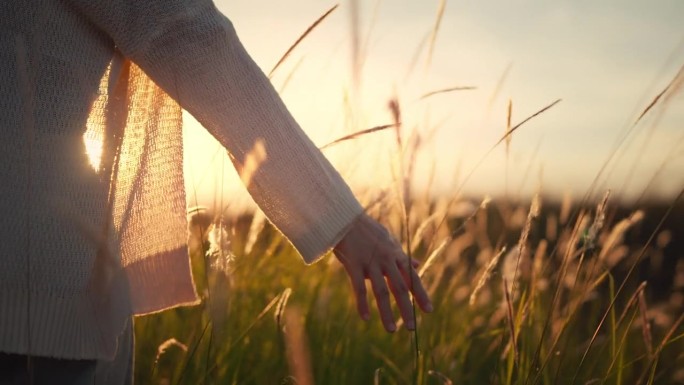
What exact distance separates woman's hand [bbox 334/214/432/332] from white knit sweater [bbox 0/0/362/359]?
0.16 ft

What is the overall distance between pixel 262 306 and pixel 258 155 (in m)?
1.40

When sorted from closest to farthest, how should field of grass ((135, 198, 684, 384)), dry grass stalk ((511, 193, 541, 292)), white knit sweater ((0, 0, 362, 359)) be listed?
white knit sweater ((0, 0, 362, 359))
dry grass stalk ((511, 193, 541, 292))
field of grass ((135, 198, 684, 384))

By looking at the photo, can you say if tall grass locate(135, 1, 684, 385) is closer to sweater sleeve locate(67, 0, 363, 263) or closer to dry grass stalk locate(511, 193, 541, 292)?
dry grass stalk locate(511, 193, 541, 292)

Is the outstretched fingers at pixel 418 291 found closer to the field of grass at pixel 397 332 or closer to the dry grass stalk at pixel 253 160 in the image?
the field of grass at pixel 397 332

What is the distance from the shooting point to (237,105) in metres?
1.32

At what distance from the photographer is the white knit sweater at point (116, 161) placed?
114cm

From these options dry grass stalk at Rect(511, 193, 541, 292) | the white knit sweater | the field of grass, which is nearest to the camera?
the white knit sweater

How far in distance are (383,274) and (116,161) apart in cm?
45

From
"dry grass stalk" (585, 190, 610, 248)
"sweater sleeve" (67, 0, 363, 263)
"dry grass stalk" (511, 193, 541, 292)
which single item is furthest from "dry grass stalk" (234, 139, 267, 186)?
"dry grass stalk" (585, 190, 610, 248)

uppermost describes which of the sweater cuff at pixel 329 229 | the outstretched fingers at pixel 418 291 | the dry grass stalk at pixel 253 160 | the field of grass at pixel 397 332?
the dry grass stalk at pixel 253 160

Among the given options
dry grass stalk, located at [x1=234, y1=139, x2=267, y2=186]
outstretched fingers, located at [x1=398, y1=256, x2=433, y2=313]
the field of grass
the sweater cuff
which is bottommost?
the field of grass

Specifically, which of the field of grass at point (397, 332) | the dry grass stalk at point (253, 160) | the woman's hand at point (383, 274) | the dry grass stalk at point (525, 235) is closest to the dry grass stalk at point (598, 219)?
the field of grass at point (397, 332)

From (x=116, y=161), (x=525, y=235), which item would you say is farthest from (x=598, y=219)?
(x=116, y=161)

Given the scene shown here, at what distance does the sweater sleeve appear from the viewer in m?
1.26
